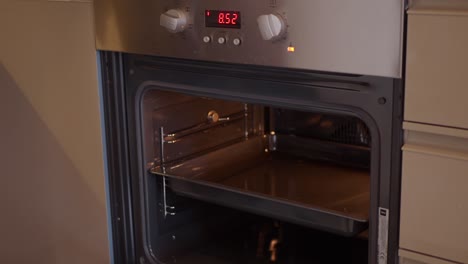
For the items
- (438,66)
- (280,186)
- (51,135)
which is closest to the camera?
(438,66)

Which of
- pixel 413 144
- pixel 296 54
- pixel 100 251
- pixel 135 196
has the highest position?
pixel 296 54

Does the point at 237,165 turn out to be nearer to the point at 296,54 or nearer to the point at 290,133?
the point at 290,133

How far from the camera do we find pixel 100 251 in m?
1.83

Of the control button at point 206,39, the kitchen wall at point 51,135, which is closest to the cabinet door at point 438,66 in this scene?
the control button at point 206,39

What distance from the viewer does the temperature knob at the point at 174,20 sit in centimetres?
146

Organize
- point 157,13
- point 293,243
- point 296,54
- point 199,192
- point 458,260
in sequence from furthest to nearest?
point 293,243
point 199,192
point 157,13
point 296,54
point 458,260

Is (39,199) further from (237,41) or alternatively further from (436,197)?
(436,197)

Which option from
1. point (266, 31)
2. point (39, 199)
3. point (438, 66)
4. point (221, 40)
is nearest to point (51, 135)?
point (39, 199)

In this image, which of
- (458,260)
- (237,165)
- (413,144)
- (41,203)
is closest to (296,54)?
(413,144)

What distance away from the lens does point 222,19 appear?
1.42 metres

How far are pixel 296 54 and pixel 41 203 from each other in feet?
3.09

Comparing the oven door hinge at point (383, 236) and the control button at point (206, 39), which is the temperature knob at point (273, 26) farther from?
the oven door hinge at point (383, 236)

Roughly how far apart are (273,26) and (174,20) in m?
0.24

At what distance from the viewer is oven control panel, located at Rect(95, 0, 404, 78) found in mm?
1213
